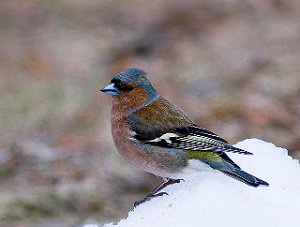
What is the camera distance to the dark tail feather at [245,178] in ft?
15.2

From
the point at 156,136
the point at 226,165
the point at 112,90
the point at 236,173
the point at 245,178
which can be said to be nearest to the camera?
the point at 245,178

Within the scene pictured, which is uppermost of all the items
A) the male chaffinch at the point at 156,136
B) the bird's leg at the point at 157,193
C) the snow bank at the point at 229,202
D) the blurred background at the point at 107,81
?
the blurred background at the point at 107,81

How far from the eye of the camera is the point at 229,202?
444cm

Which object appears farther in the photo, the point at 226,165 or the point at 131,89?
the point at 131,89

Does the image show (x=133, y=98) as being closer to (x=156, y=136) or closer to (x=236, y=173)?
(x=156, y=136)

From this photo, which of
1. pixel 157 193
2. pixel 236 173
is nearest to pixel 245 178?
pixel 236 173

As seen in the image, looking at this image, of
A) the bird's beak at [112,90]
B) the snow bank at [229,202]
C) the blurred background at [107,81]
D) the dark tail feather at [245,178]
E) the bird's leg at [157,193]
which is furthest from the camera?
the blurred background at [107,81]

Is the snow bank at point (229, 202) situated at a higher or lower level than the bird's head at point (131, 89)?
lower

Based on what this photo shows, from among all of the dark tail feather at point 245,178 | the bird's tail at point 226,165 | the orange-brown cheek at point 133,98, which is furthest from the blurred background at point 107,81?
the dark tail feather at point 245,178

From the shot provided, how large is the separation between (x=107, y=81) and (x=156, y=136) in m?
4.54

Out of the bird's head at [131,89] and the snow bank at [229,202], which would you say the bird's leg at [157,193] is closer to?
the snow bank at [229,202]

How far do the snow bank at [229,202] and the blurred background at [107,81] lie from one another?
6.60ft

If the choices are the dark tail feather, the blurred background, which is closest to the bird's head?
the dark tail feather

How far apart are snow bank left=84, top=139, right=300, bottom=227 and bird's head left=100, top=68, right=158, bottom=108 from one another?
0.78 meters
